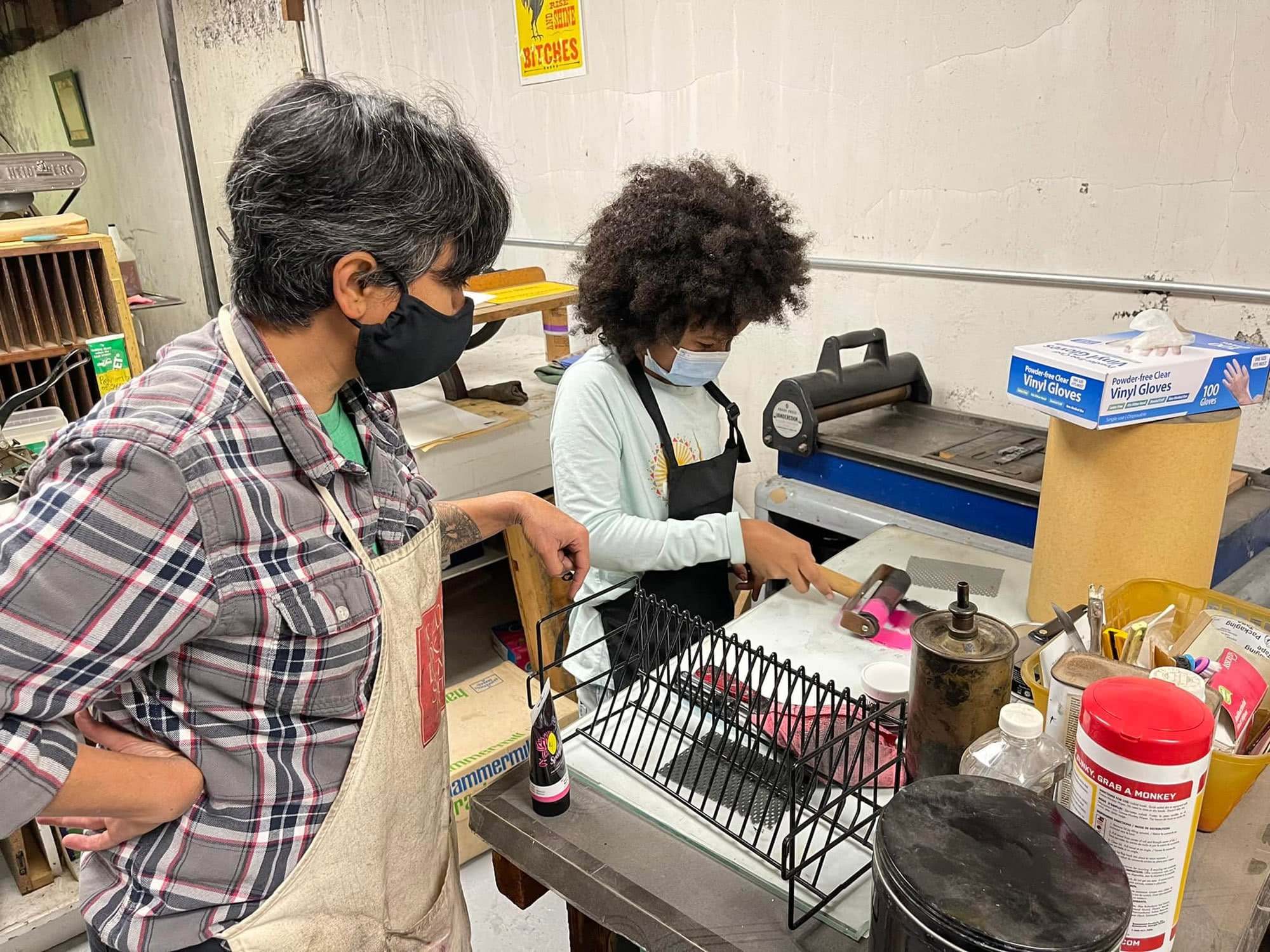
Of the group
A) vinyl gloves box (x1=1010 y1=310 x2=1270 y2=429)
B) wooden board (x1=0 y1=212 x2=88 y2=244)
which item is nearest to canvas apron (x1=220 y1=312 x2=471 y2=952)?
vinyl gloves box (x1=1010 y1=310 x2=1270 y2=429)

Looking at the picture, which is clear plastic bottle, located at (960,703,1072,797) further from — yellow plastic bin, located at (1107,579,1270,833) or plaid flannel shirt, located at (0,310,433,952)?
plaid flannel shirt, located at (0,310,433,952)

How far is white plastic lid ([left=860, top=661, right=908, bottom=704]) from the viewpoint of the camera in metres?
1.17

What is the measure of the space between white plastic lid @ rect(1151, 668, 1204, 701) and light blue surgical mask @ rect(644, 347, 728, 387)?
993 millimetres

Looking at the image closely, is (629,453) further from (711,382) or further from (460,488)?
(460,488)

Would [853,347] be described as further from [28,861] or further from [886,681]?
[28,861]

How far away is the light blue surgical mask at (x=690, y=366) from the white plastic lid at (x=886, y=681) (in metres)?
0.67

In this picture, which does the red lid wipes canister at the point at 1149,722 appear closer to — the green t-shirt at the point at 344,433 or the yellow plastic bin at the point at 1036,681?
the yellow plastic bin at the point at 1036,681

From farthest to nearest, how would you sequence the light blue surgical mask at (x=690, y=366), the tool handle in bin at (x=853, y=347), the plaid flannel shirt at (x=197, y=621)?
the tool handle in bin at (x=853, y=347) → the light blue surgical mask at (x=690, y=366) → the plaid flannel shirt at (x=197, y=621)

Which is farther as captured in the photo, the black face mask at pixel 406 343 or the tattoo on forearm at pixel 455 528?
the tattoo on forearm at pixel 455 528

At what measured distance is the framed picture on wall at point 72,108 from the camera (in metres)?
5.75

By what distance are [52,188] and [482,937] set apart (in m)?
2.20

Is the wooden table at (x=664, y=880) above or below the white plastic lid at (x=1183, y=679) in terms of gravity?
below

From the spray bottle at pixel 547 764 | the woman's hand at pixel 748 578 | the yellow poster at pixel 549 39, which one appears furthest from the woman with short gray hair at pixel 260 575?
the yellow poster at pixel 549 39

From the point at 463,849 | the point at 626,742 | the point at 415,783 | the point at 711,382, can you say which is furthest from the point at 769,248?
the point at 463,849
